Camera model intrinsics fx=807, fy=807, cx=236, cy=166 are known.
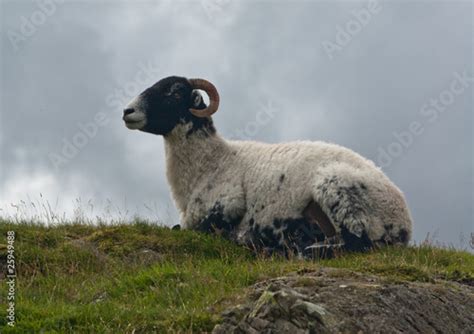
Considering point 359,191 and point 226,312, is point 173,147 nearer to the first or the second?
point 359,191

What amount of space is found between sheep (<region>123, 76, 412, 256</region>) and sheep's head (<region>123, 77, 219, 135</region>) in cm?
2

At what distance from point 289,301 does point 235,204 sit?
6616 millimetres

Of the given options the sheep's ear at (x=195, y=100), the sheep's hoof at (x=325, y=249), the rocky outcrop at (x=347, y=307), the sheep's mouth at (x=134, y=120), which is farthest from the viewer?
the sheep's ear at (x=195, y=100)

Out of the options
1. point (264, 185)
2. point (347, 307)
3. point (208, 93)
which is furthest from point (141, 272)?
point (208, 93)

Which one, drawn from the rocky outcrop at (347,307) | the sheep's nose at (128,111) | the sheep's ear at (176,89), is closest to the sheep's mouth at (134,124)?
the sheep's nose at (128,111)

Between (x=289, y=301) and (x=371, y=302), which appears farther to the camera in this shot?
(x=371, y=302)

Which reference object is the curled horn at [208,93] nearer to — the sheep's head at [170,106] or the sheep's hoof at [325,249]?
the sheep's head at [170,106]

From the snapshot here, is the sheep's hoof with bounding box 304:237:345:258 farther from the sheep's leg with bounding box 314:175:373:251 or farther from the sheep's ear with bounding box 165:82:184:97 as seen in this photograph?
the sheep's ear with bounding box 165:82:184:97

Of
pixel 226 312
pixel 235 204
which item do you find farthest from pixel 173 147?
pixel 226 312

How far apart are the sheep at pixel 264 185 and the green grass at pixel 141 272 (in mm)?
529

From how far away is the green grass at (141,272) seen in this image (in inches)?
348

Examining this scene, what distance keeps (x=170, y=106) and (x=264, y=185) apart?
2.80 meters

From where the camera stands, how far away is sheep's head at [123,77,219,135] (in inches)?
613

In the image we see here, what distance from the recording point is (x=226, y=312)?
324 inches
